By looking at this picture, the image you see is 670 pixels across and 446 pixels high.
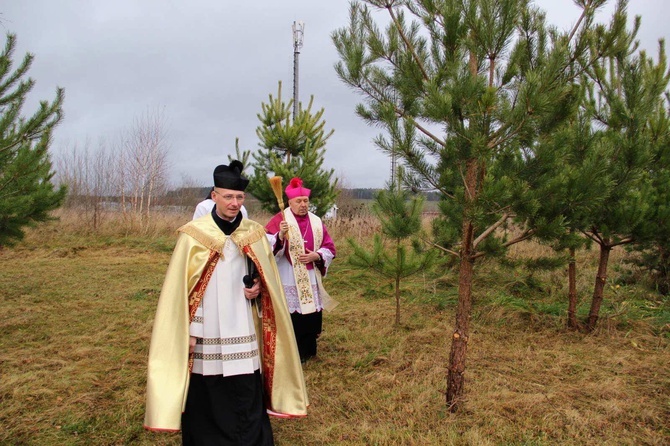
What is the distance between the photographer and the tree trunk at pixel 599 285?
5.22 meters

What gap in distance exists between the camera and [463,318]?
3.36 meters

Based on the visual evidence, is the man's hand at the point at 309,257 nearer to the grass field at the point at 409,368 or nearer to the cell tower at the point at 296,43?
the grass field at the point at 409,368

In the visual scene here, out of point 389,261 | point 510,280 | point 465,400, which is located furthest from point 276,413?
point 510,280

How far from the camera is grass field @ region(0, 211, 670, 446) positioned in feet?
10.7

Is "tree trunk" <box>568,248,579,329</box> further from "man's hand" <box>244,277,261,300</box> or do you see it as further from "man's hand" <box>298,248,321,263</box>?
"man's hand" <box>244,277,261,300</box>

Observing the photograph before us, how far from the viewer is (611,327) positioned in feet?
18.0

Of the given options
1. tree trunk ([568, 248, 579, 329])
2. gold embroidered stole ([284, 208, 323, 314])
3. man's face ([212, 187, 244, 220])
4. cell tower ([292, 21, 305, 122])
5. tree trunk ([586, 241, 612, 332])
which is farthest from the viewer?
cell tower ([292, 21, 305, 122])

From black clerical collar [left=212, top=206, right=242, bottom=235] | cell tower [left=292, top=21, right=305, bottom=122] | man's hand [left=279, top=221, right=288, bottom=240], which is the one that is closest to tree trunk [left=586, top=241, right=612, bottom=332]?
man's hand [left=279, top=221, right=288, bottom=240]

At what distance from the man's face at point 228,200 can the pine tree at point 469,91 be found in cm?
109

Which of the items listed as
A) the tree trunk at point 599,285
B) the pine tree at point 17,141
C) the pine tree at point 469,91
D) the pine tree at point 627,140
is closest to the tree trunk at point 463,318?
the pine tree at point 469,91

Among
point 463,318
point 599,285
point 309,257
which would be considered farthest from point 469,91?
point 599,285

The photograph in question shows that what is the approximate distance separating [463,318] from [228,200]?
1.83 m

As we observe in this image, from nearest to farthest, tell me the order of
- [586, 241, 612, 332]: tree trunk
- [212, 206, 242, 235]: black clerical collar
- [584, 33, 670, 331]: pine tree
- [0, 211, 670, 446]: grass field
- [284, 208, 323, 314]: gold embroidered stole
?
[212, 206, 242, 235]: black clerical collar
[0, 211, 670, 446]: grass field
[584, 33, 670, 331]: pine tree
[284, 208, 323, 314]: gold embroidered stole
[586, 241, 612, 332]: tree trunk

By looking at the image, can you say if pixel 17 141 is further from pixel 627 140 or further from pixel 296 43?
pixel 296 43
